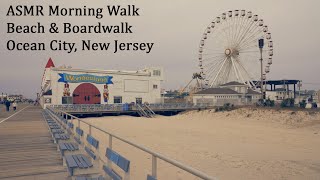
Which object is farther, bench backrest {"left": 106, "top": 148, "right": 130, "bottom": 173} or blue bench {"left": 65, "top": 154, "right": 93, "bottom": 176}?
blue bench {"left": 65, "top": 154, "right": 93, "bottom": 176}

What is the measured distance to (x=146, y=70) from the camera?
55.7 m

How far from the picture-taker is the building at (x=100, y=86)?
46125 millimetres

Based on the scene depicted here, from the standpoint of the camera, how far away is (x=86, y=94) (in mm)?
48656

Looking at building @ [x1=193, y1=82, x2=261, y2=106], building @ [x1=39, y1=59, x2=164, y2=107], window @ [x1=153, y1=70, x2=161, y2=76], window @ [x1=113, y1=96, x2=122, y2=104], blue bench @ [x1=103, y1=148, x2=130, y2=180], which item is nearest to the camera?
blue bench @ [x1=103, y1=148, x2=130, y2=180]

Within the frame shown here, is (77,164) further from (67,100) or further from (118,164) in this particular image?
(67,100)

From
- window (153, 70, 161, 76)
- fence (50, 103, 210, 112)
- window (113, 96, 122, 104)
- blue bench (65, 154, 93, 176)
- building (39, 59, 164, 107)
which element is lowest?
fence (50, 103, 210, 112)

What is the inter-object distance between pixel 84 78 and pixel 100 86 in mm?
3003

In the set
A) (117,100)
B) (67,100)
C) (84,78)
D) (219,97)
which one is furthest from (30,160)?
(219,97)

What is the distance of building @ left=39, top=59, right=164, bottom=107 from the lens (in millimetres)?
46125

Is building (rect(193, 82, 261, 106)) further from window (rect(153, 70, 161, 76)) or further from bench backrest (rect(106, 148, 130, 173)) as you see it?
bench backrest (rect(106, 148, 130, 173))

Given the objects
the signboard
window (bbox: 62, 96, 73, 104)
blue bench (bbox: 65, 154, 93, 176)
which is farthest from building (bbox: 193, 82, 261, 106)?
blue bench (bbox: 65, 154, 93, 176)

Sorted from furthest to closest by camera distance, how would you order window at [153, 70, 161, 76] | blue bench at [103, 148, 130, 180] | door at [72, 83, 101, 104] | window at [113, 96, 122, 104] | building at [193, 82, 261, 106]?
window at [153, 70, 161, 76] → building at [193, 82, 261, 106] → window at [113, 96, 122, 104] → door at [72, 83, 101, 104] → blue bench at [103, 148, 130, 180]

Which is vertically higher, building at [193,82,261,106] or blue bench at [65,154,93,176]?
building at [193,82,261,106]

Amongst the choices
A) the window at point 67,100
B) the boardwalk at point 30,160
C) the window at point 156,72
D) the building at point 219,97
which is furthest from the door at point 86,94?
the boardwalk at point 30,160
